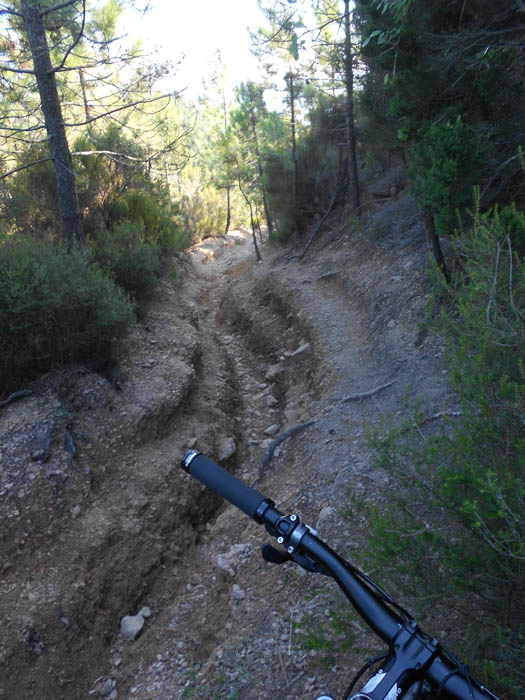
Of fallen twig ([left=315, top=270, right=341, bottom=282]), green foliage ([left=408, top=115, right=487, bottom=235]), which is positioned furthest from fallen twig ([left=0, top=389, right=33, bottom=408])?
fallen twig ([left=315, top=270, right=341, bottom=282])

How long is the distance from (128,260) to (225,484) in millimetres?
7172

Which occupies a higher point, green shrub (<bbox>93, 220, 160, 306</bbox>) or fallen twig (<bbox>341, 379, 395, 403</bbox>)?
green shrub (<bbox>93, 220, 160, 306</bbox>)

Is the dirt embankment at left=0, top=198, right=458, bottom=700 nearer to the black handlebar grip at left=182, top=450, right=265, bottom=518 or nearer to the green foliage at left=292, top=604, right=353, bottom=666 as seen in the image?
the green foliage at left=292, top=604, right=353, bottom=666

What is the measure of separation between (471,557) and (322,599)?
5.06ft

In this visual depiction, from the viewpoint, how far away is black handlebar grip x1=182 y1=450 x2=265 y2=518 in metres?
1.47

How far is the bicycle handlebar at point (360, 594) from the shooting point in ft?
3.51

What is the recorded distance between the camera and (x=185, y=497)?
5.29 m

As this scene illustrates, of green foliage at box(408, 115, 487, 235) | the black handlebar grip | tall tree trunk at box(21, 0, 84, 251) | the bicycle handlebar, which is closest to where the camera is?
the bicycle handlebar

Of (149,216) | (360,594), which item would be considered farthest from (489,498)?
(149,216)

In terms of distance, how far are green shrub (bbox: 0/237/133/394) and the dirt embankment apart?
0.33 metres

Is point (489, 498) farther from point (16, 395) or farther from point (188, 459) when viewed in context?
point (16, 395)

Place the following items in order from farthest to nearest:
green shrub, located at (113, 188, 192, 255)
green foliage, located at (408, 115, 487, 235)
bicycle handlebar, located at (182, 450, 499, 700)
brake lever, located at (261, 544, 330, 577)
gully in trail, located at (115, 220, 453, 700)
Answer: green shrub, located at (113, 188, 192, 255) < green foliage, located at (408, 115, 487, 235) < gully in trail, located at (115, 220, 453, 700) < brake lever, located at (261, 544, 330, 577) < bicycle handlebar, located at (182, 450, 499, 700)

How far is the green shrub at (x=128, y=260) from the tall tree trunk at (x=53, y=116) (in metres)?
→ 0.60

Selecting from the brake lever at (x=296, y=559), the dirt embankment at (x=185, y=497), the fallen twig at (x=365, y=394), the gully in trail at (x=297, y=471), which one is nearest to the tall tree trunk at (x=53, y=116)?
the dirt embankment at (x=185, y=497)
